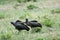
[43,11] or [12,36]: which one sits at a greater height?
[12,36]

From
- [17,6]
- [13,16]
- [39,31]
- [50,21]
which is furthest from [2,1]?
[39,31]

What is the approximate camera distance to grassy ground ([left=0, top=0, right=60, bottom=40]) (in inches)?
423

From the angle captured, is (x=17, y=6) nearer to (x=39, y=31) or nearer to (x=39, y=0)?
(x=39, y=0)

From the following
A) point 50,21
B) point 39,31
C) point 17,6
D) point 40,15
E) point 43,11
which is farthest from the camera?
point 17,6

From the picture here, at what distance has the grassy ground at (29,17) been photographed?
35.2 ft

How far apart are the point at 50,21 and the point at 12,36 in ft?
9.26

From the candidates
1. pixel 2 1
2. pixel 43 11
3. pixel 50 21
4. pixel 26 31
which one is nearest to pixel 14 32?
pixel 26 31

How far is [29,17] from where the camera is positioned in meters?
14.6

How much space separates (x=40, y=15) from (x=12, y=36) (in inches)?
177

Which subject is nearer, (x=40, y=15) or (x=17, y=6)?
(x=40, y=15)

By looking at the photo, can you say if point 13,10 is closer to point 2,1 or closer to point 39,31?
point 2,1

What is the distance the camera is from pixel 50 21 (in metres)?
13.1

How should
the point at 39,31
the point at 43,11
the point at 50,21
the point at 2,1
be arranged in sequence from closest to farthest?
the point at 39,31 → the point at 50,21 → the point at 43,11 → the point at 2,1

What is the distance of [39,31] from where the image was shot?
11.7 meters
